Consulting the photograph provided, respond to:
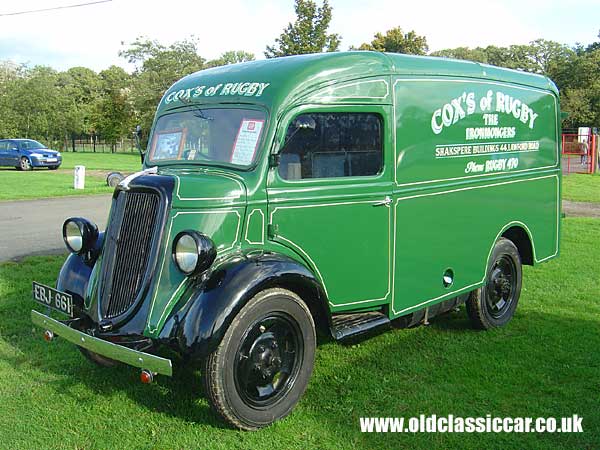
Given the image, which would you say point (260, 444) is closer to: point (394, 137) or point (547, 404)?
point (547, 404)

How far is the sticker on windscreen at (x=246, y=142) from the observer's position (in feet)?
14.6

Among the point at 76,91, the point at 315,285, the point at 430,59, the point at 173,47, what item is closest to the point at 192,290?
the point at 315,285

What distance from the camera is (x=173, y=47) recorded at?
45812 mm

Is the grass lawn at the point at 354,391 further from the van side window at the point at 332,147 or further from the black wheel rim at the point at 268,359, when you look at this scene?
the van side window at the point at 332,147

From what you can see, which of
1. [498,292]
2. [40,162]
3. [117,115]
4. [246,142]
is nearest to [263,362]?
[246,142]

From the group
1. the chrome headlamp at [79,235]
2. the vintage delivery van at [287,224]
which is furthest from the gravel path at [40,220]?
the vintage delivery van at [287,224]

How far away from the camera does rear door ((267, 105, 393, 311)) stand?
14.7ft

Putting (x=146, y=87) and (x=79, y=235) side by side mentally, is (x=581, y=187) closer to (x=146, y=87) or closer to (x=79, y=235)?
(x=79, y=235)

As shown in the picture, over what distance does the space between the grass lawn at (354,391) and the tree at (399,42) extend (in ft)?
157

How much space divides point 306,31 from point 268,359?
130 ft

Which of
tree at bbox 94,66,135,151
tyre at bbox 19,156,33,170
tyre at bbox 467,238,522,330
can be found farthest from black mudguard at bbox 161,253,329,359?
tree at bbox 94,66,135,151

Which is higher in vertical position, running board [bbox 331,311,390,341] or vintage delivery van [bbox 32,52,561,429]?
vintage delivery van [bbox 32,52,561,429]

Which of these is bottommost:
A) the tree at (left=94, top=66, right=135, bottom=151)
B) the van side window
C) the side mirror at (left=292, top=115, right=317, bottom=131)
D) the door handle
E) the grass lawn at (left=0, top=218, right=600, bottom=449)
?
the grass lawn at (left=0, top=218, right=600, bottom=449)

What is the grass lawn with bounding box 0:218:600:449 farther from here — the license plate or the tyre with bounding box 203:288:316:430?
the license plate
